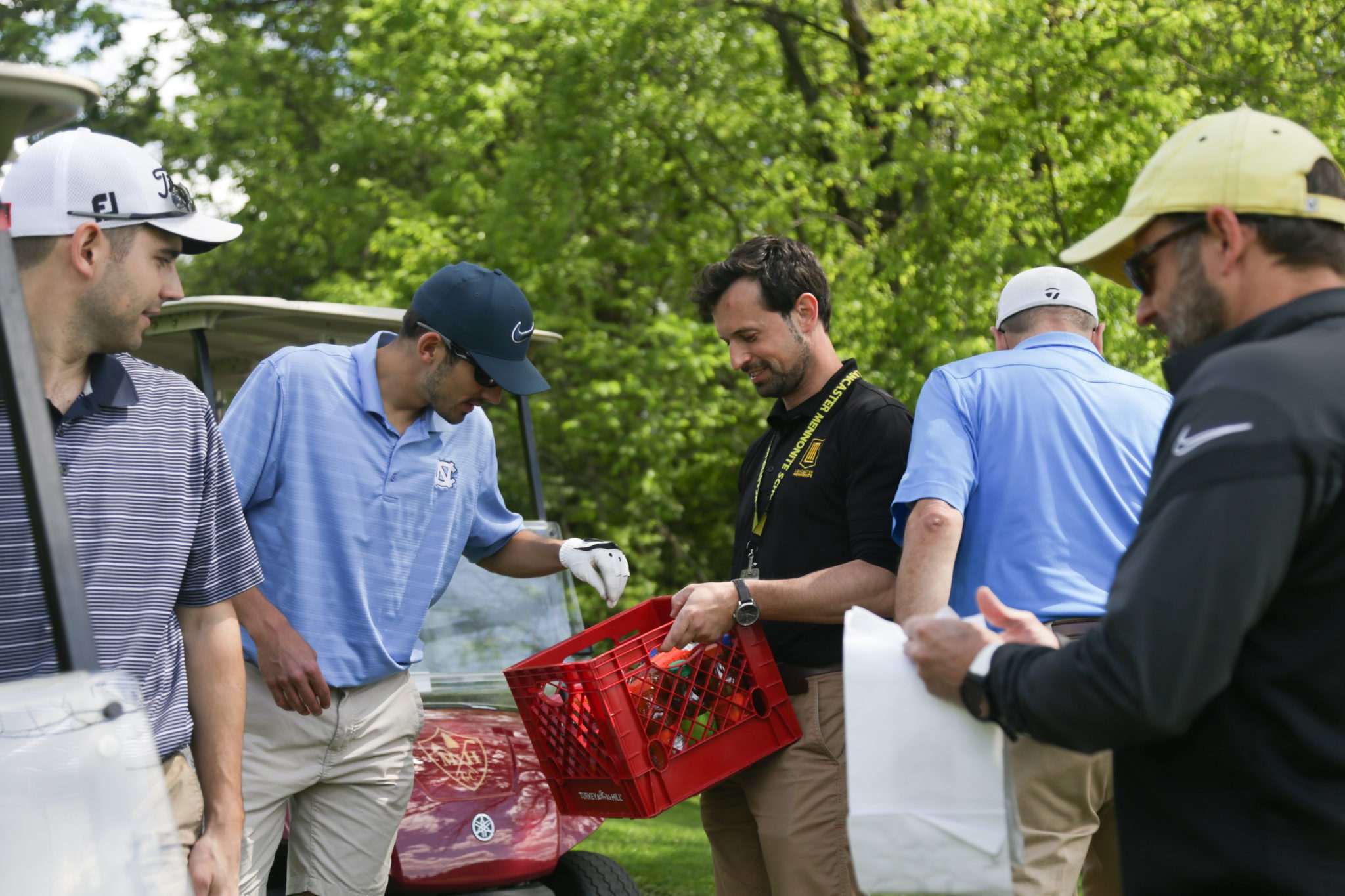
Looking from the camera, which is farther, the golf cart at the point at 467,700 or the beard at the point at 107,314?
the golf cart at the point at 467,700

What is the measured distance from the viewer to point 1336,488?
1.67 meters

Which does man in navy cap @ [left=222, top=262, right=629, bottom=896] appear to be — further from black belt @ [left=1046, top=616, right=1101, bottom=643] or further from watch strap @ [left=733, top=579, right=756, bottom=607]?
black belt @ [left=1046, top=616, right=1101, bottom=643]

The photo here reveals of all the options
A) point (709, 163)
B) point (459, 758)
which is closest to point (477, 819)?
point (459, 758)

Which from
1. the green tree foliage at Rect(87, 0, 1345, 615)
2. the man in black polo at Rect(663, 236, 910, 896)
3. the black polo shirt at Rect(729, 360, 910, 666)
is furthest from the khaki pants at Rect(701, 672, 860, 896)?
the green tree foliage at Rect(87, 0, 1345, 615)

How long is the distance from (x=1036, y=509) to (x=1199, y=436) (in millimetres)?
1407

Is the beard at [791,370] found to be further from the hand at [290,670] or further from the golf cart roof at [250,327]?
the golf cart roof at [250,327]

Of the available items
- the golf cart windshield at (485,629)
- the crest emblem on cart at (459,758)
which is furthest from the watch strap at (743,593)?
the golf cart windshield at (485,629)

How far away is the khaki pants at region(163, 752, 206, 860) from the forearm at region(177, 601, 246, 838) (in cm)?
Answer: 2

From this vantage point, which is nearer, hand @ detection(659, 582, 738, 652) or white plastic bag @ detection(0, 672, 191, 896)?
white plastic bag @ detection(0, 672, 191, 896)

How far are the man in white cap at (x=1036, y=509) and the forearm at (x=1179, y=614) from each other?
121 cm

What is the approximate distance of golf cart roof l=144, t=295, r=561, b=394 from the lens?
5.84 m

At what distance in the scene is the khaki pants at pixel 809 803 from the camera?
3295 mm

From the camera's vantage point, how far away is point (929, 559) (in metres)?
3.03

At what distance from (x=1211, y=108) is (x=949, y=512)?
397 inches
